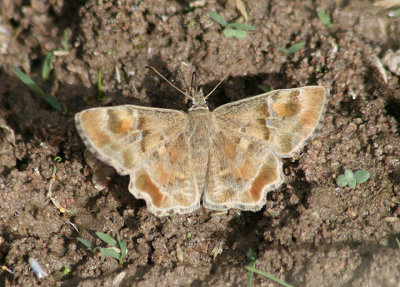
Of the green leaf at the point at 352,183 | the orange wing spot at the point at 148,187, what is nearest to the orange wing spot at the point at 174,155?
the orange wing spot at the point at 148,187

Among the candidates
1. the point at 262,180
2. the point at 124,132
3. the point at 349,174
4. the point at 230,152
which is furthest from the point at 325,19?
the point at 124,132

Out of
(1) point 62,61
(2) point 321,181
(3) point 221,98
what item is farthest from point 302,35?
(1) point 62,61

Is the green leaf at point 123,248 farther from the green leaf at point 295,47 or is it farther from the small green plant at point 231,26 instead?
the green leaf at point 295,47

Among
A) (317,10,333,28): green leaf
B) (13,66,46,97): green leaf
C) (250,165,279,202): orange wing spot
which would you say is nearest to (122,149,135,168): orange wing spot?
(250,165,279,202): orange wing spot

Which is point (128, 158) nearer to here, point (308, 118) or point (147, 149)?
point (147, 149)

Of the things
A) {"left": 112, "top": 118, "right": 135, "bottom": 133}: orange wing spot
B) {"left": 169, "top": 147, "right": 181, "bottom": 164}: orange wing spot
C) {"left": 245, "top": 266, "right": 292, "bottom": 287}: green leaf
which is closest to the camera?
{"left": 245, "top": 266, "right": 292, "bottom": 287}: green leaf

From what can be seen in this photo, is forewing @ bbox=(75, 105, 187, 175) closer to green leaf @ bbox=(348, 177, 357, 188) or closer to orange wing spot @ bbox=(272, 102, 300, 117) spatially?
orange wing spot @ bbox=(272, 102, 300, 117)

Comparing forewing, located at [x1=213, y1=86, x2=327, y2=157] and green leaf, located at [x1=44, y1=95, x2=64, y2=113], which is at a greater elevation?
forewing, located at [x1=213, y1=86, x2=327, y2=157]
